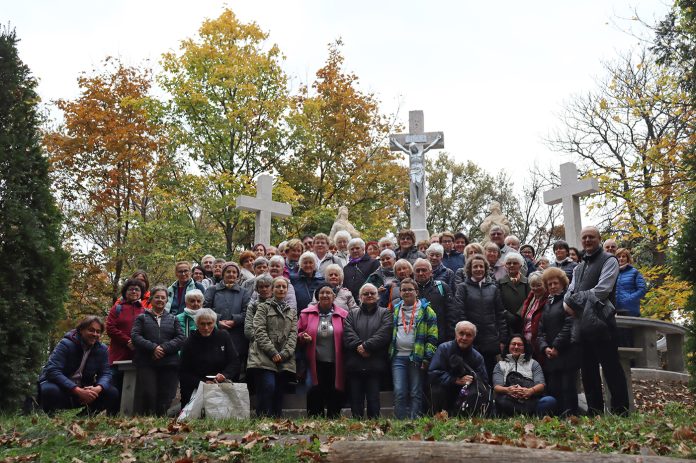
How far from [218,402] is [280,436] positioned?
1.49 m

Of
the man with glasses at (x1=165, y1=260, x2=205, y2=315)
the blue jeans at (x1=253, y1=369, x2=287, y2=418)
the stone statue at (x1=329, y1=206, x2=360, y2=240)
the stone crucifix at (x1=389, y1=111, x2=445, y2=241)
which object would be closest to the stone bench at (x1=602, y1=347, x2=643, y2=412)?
the blue jeans at (x1=253, y1=369, x2=287, y2=418)

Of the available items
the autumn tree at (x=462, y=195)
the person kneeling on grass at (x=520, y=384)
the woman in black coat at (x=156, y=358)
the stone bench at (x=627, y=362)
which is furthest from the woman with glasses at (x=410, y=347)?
the autumn tree at (x=462, y=195)

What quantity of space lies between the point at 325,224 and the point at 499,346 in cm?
1565

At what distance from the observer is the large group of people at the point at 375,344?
757cm

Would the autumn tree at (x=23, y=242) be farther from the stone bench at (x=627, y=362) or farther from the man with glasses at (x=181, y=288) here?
the stone bench at (x=627, y=362)

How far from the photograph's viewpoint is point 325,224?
925 inches

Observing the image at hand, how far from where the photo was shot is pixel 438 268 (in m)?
9.17

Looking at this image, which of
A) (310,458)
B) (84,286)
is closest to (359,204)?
(84,286)

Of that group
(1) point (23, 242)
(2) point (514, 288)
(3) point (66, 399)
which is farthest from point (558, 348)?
(1) point (23, 242)

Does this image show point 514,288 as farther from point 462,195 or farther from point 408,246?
point 462,195

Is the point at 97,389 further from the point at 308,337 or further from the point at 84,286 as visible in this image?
the point at 84,286

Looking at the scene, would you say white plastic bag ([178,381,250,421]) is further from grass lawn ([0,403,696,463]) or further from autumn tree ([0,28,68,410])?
autumn tree ([0,28,68,410])

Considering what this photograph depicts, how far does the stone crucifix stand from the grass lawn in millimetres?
9995

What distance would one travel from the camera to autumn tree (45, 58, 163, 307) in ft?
73.8
